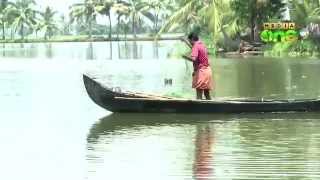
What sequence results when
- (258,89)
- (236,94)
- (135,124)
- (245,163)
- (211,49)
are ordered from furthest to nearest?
(211,49) → (258,89) → (236,94) → (135,124) → (245,163)

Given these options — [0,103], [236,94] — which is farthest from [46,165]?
[236,94]

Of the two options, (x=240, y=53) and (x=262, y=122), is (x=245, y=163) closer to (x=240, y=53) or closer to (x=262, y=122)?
(x=262, y=122)

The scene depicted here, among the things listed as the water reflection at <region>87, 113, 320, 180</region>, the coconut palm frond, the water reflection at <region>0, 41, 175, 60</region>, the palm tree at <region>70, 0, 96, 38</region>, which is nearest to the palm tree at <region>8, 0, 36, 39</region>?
the palm tree at <region>70, 0, 96, 38</region>

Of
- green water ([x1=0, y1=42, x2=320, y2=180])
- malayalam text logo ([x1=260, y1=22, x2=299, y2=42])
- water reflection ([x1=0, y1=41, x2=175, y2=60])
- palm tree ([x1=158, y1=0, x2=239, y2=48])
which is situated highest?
palm tree ([x1=158, y1=0, x2=239, y2=48])

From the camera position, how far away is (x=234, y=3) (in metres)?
49.4

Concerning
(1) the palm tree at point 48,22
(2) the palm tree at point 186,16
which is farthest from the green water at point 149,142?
(1) the palm tree at point 48,22

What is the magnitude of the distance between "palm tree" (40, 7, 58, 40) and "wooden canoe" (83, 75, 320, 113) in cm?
10217

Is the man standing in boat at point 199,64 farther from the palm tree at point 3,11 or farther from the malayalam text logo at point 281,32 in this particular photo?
the palm tree at point 3,11

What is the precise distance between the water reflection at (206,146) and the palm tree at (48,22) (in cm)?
10293

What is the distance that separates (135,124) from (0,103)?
6.31m

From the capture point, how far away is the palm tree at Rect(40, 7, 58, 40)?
115625 mm

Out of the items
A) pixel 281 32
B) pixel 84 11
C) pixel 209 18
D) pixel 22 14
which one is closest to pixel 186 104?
pixel 209 18

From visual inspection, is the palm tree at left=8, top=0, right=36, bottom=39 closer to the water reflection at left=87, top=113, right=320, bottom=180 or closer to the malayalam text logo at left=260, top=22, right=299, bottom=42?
the malayalam text logo at left=260, top=22, right=299, bottom=42

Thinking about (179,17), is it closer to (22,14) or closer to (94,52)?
(94,52)
